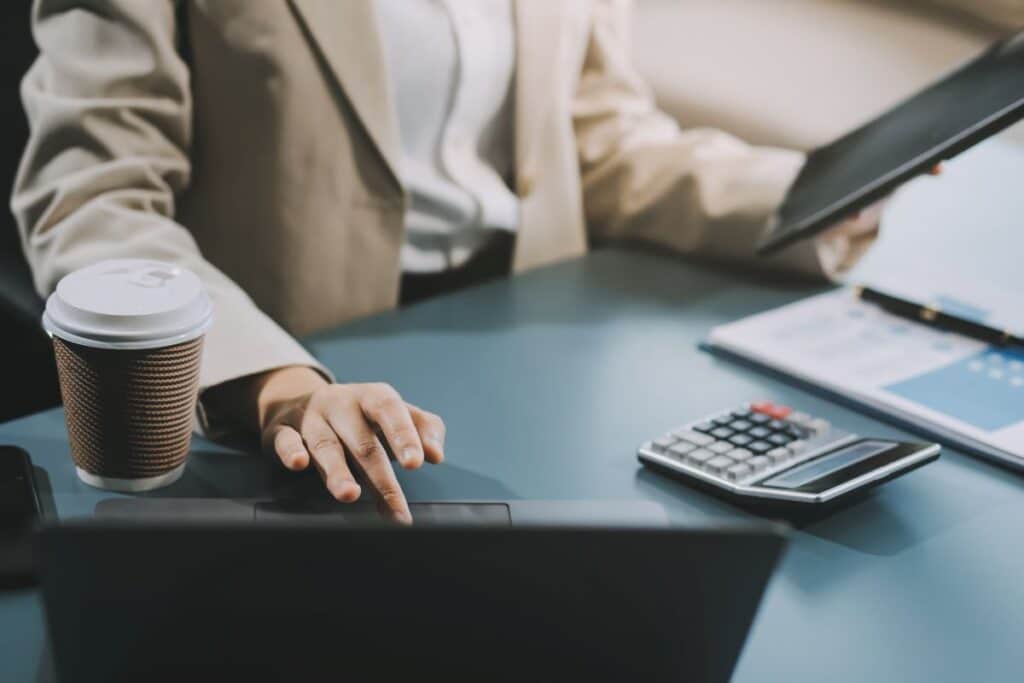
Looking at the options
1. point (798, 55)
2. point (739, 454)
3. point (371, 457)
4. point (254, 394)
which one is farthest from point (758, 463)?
point (798, 55)

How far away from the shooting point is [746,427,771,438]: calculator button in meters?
0.82

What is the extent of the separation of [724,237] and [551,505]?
0.62 meters

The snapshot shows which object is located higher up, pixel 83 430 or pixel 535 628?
pixel 535 628

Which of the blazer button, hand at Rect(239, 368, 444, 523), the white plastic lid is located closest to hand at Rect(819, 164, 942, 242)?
the blazer button

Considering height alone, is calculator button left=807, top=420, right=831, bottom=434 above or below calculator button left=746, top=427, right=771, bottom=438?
above

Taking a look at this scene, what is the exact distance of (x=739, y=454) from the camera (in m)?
0.79

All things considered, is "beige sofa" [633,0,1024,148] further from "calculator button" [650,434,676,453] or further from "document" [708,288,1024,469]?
"calculator button" [650,434,676,453]

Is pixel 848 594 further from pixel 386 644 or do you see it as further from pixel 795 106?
pixel 795 106

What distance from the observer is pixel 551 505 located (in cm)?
75

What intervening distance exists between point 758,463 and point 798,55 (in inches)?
42.1

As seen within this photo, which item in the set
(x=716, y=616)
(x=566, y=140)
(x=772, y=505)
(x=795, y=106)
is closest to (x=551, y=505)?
(x=772, y=505)

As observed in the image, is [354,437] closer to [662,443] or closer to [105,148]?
[662,443]

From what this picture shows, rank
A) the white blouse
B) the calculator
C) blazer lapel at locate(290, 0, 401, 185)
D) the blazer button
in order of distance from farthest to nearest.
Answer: the blazer button → the white blouse → blazer lapel at locate(290, 0, 401, 185) → the calculator

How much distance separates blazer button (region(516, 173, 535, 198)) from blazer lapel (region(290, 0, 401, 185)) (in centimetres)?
22
